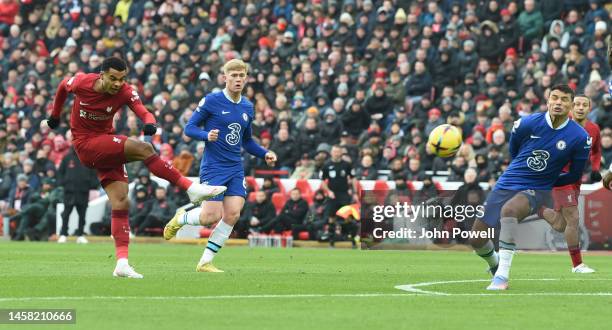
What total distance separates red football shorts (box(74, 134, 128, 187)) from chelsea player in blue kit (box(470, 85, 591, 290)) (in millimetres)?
3531

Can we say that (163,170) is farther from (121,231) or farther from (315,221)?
(315,221)

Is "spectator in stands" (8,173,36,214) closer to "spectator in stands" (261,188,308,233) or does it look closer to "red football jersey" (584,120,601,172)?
"spectator in stands" (261,188,308,233)

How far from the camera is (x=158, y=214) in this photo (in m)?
27.8

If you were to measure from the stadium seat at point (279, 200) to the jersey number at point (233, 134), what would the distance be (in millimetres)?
12783

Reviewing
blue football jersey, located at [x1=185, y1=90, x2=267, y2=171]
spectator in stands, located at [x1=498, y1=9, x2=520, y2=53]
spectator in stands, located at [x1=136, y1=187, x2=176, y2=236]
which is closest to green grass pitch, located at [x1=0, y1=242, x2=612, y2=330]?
blue football jersey, located at [x1=185, y1=90, x2=267, y2=171]

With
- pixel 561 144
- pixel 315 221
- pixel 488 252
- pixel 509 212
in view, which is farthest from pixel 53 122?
pixel 315 221

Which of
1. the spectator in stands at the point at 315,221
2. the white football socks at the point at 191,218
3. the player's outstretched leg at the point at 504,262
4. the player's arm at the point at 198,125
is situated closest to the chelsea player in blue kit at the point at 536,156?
the player's outstretched leg at the point at 504,262

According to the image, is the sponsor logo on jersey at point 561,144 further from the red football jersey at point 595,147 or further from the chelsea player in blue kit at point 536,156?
the red football jersey at point 595,147

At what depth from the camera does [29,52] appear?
3772 centimetres

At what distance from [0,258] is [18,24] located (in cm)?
2234

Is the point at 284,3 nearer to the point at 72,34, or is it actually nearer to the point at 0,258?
the point at 72,34

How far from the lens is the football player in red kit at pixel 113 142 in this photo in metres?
12.6

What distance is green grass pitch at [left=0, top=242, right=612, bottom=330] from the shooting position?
A: 875cm

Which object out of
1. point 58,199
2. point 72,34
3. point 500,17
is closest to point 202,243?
point 58,199
